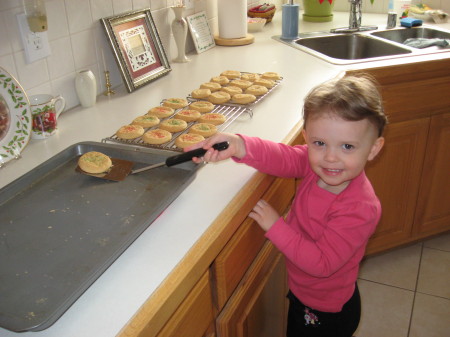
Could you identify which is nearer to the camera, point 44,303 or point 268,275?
point 44,303

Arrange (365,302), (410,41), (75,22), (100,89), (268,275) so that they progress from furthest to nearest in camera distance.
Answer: (410,41) < (365,302) < (100,89) < (75,22) < (268,275)

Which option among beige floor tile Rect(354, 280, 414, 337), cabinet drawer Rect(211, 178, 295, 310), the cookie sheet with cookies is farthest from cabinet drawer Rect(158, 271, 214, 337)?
beige floor tile Rect(354, 280, 414, 337)

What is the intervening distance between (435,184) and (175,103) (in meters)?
1.23

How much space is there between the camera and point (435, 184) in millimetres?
1948

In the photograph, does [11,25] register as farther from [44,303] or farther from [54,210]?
[44,303]

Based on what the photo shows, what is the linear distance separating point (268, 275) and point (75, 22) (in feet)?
3.03

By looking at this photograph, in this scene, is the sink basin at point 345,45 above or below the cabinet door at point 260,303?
above

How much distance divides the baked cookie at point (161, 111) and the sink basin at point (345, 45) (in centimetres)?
103

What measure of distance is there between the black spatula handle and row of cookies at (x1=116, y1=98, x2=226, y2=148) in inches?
5.5

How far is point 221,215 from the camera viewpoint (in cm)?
87

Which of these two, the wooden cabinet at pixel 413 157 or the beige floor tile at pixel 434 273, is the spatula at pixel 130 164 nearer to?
the wooden cabinet at pixel 413 157

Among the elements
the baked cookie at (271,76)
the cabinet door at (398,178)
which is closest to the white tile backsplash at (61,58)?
the baked cookie at (271,76)

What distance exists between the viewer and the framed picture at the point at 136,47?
1.48m

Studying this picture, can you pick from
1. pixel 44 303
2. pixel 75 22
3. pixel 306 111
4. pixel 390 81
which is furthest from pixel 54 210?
pixel 390 81
